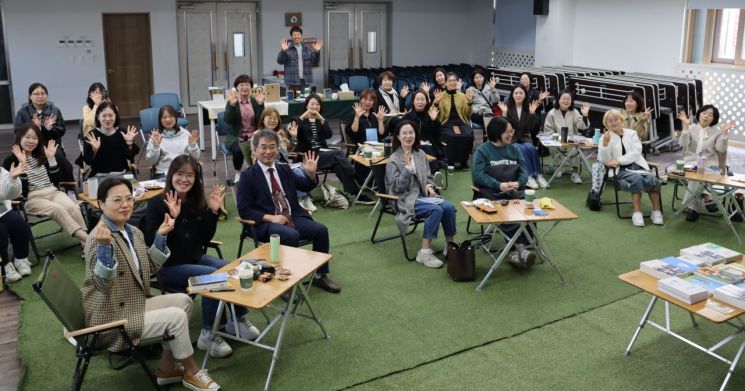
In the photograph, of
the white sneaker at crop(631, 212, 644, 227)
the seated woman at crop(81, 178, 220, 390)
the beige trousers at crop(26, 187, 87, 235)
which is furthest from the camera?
the white sneaker at crop(631, 212, 644, 227)

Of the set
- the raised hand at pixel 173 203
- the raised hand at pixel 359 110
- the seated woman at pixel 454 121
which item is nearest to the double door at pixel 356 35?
the seated woman at pixel 454 121

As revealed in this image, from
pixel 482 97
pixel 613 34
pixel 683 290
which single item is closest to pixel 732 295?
pixel 683 290

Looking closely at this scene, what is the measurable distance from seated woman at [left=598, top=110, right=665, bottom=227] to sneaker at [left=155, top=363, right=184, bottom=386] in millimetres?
4863

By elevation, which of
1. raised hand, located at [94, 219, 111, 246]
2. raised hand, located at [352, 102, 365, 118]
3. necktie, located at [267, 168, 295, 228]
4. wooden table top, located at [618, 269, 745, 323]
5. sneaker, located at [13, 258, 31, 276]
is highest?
raised hand, located at [352, 102, 365, 118]

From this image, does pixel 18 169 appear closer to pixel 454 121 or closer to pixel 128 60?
pixel 454 121

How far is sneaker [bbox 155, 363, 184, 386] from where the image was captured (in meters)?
3.98

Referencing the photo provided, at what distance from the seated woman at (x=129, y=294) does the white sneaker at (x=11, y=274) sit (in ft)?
7.01

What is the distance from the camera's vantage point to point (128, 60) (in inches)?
533

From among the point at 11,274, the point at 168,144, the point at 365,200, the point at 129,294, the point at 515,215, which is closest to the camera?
the point at 129,294

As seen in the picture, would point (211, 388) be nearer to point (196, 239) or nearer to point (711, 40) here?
point (196, 239)

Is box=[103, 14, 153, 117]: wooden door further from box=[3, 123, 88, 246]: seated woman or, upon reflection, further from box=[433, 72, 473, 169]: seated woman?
box=[3, 123, 88, 246]: seated woman

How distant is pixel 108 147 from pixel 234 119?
2.04 meters

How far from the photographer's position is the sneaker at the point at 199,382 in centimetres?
391

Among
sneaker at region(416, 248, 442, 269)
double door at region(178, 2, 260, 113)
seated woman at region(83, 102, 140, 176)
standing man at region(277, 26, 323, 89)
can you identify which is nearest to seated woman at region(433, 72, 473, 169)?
sneaker at region(416, 248, 442, 269)
